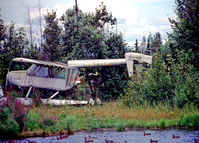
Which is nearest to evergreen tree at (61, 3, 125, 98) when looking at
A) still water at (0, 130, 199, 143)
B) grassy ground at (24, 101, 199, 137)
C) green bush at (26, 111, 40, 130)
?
grassy ground at (24, 101, 199, 137)

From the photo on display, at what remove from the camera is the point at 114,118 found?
1470 cm

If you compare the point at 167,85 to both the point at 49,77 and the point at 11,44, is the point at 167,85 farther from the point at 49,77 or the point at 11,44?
the point at 11,44

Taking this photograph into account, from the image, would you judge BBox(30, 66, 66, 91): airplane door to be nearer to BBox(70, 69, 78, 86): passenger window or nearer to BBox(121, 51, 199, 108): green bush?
BBox(70, 69, 78, 86): passenger window

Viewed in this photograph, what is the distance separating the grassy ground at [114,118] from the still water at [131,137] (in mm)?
745

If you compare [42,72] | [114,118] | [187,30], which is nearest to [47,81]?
[42,72]

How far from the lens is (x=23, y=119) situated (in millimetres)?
12203

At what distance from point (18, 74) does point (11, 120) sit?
8232 millimetres

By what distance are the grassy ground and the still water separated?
0.75 metres

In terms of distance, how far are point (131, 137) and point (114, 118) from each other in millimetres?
3425

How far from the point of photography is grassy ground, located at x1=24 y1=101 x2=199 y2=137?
508 inches

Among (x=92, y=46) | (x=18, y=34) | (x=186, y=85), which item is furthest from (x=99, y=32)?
(x=186, y=85)

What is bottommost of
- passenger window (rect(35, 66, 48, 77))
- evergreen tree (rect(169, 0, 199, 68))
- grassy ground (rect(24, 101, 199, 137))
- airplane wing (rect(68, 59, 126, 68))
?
grassy ground (rect(24, 101, 199, 137))

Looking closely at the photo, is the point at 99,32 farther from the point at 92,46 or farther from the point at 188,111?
the point at 188,111

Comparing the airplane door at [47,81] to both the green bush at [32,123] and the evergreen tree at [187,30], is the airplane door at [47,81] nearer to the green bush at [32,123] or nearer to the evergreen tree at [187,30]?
the green bush at [32,123]
